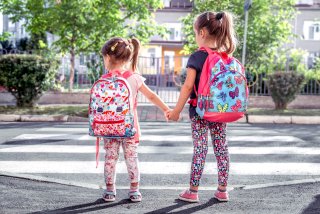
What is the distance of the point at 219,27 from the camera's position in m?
4.12

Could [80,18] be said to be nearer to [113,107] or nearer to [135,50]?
[135,50]

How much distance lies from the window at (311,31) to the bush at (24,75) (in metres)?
28.3

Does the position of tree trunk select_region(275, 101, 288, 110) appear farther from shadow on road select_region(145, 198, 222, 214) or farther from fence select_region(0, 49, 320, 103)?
shadow on road select_region(145, 198, 222, 214)

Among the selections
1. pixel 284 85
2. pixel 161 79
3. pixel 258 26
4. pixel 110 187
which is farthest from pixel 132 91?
pixel 258 26

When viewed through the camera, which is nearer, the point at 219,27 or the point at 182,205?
the point at 219,27

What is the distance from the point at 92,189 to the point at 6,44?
2430cm

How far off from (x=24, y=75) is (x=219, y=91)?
945 cm

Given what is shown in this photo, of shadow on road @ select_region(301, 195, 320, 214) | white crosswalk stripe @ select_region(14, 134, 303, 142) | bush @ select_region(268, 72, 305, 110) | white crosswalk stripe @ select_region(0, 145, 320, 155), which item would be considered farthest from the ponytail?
bush @ select_region(268, 72, 305, 110)

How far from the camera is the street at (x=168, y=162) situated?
4.82 metres

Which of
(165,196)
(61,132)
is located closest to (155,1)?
(61,132)

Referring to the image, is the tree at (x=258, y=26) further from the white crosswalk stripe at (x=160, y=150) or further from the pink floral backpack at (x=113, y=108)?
the pink floral backpack at (x=113, y=108)

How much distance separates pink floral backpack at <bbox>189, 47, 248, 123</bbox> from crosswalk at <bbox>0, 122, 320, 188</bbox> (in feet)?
4.47

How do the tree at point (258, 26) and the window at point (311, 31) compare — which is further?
the window at point (311, 31)

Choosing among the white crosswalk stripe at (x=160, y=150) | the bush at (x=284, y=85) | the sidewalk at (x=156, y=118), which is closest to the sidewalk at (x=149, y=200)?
the white crosswalk stripe at (x=160, y=150)
